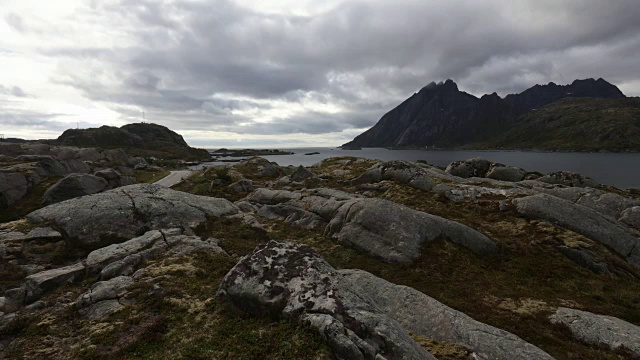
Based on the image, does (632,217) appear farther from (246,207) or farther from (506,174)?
(246,207)

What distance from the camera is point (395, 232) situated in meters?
28.8

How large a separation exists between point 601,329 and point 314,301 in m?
18.1

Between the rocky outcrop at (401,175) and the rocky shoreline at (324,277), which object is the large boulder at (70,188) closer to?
the rocky shoreline at (324,277)

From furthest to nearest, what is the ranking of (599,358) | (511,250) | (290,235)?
(290,235) < (511,250) < (599,358)

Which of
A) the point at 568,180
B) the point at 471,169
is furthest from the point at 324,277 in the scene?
the point at 568,180

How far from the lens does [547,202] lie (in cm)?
3447

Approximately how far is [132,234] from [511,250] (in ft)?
118

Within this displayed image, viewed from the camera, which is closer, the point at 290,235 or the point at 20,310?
the point at 20,310

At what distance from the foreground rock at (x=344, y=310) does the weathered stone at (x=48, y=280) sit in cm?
1067

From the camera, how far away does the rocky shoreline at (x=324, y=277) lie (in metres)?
Result: 11.6

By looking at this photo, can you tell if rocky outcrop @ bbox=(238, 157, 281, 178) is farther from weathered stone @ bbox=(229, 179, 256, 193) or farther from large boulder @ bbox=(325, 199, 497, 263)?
large boulder @ bbox=(325, 199, 497, 263)

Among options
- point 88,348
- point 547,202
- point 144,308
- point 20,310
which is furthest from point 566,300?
point 20,310

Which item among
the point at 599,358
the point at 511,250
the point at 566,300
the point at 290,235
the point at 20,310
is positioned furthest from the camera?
the point at 290,235

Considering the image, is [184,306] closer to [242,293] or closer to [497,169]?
[242,293]
